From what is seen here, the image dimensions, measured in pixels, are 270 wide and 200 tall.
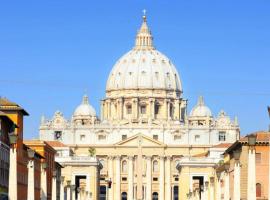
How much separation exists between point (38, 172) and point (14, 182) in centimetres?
5038

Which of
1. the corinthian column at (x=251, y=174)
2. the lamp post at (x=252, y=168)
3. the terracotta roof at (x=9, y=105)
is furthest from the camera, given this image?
the terracotta roof at (x=9, y=105)

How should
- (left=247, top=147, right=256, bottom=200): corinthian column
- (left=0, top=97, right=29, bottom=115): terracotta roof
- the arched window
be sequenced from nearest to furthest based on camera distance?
(left=247, top=147, right=256, bottom=200): corinthian column
(left=0, top=97, right=29, bottom=115): terracotta roof
the arched window

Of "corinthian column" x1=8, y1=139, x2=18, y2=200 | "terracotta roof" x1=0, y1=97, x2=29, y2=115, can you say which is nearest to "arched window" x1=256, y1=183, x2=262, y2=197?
"terracotta roof" x1=0, y1=97, x2=29, y2=115

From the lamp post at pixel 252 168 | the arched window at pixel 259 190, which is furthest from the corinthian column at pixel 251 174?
the arched window at pixel 259 190

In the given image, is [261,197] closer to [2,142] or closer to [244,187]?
[244,187]

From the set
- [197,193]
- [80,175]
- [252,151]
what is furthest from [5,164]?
[80,175]

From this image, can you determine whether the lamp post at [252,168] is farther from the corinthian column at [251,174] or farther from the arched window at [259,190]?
the arched window at [259,190]

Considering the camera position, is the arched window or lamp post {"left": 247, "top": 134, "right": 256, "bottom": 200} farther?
the arched window

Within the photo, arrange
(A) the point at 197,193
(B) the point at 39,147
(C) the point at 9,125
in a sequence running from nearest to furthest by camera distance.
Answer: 1. (C) the point at 9,125
2. (B) the point at 39,147
3. (A) the point at 197,193

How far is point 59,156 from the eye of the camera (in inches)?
7219

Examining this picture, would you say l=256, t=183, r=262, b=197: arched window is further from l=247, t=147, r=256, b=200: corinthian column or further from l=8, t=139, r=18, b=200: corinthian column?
l=247, t=147, r=256, b=200: corinthian column

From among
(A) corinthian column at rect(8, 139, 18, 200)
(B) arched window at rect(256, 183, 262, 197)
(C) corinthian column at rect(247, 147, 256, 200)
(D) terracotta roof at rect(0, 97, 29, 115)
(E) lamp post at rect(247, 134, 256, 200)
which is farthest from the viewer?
(B) arched window at rect(256, 183, 262, 197)

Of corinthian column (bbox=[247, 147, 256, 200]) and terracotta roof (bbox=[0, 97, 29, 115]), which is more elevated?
terracotta roof (bbox=[0, 97, 29, 115])

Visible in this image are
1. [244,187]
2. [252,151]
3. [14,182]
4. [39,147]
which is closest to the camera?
[252,151]
